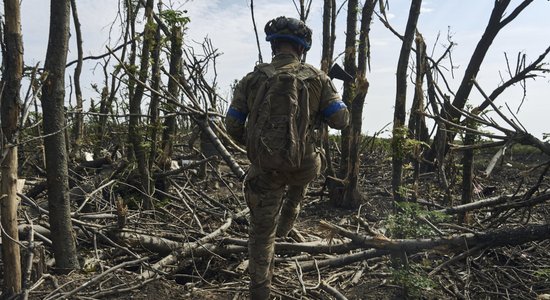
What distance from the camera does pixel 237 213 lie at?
5.43 meters

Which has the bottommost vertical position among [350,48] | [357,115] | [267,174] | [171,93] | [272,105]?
[267,174]

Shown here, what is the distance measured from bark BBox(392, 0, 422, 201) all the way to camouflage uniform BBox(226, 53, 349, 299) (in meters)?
0.52

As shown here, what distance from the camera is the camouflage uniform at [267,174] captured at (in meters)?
3.61

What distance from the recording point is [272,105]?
349 centimetres

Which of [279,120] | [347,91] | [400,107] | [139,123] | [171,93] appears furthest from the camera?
[347,91]

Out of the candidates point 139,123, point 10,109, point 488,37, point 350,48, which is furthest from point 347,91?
point 10,109

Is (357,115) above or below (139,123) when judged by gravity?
above

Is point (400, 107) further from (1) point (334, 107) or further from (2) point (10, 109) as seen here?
(2) point (10, 109)

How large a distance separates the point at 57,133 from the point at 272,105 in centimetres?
155

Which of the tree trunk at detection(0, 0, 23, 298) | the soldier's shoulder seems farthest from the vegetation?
the soldier's shoulder

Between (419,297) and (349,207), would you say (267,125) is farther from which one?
(349,207)

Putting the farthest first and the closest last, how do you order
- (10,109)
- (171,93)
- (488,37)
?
1. (488,37)
2. (171,93)
3. (10,109)

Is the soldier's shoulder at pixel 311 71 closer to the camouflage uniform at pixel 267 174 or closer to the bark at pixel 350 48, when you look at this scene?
the camouflage uniform at pixel 267 174

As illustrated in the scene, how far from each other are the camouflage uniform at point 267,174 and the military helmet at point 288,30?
0.14 meters
